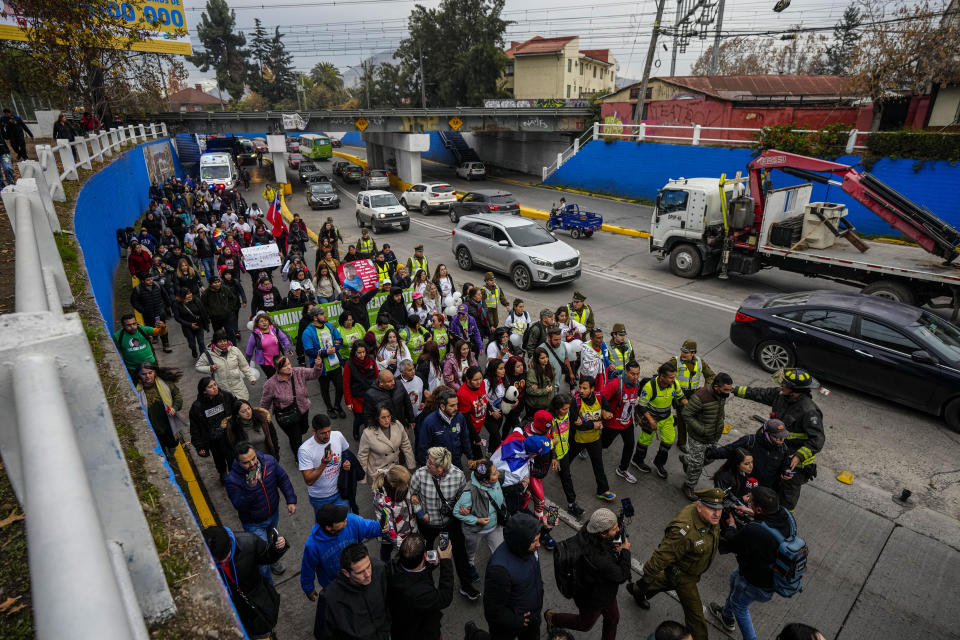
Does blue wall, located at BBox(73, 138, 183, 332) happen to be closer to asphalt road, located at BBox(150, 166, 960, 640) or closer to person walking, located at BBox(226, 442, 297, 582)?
asphalt road, located at BBox(150, 166, 960, 640)

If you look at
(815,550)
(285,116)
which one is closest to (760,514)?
(815,550)

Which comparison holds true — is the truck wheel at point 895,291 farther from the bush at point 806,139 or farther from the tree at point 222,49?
the tree at point 222,49

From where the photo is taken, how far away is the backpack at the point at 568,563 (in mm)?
3783

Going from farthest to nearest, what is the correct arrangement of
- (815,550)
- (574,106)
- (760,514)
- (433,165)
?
(433,165)
(574,106)
(815,550)
(760,514)

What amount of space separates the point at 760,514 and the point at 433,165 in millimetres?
47042

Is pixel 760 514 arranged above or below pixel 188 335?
above

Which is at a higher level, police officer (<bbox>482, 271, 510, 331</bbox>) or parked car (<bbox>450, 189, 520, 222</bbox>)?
police officer (<bbox>482, 271, 510, 331</bbox>)

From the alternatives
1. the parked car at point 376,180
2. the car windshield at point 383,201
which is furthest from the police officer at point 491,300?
the parked car at point 376,180

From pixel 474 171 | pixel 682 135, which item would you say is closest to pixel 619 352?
pixel 682 135

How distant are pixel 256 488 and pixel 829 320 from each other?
26.8ft

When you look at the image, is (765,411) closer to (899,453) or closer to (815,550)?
(899,453)

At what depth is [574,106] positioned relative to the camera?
34719 millimetres

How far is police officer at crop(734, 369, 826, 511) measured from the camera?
16.8 ft

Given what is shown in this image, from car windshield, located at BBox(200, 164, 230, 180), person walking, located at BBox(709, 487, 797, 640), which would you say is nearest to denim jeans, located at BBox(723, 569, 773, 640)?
person walking, located at BBox(709, 487, 797, 640)
